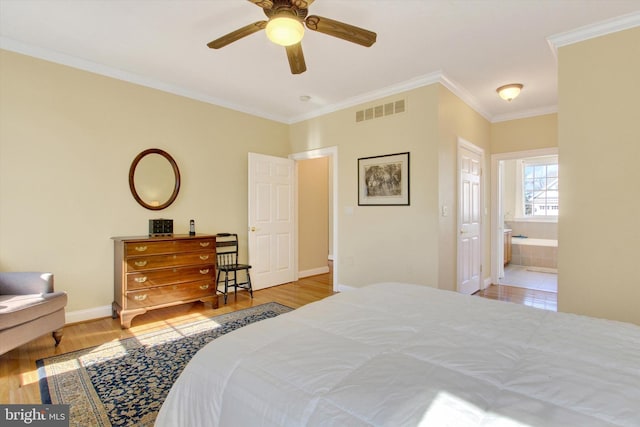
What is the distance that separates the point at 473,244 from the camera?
15.1ft

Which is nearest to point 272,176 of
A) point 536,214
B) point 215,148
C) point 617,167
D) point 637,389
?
point 215,148

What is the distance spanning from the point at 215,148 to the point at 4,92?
6.96ft

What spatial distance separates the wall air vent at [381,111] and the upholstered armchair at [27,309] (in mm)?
3867

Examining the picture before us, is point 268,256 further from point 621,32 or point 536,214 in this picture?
point 536,214

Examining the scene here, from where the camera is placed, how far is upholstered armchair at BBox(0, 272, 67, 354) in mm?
2303

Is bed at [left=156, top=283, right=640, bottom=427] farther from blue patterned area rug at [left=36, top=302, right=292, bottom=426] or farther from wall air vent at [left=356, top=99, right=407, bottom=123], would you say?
wall air vent at [left=356, top=99, right=407, bottom=123]

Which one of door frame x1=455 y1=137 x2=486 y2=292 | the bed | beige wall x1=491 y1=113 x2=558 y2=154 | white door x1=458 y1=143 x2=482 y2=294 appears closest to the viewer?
the bed

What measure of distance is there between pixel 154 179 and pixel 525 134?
17.6 ft

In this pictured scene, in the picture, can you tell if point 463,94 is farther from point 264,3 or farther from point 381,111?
point 264,3

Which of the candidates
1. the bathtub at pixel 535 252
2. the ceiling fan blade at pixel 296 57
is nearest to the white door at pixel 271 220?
the ceiling fan blade at pixel 296 57

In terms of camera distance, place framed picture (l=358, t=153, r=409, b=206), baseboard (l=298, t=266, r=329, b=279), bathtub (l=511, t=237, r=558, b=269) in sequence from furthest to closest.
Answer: bathtub (l=511, t=237, r=558, b=269) → baseboard (l=298, t=266, r=329, b=279) → framed picture (l=358, t=153, r=409, b=206)

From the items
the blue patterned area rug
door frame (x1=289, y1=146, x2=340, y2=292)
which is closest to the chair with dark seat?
door frame (x1=289, y1=146, x2=340, y2=292)

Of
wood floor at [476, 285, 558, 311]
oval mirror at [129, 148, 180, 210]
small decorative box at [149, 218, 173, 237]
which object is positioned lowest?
wood floor at [476, 285, 558, 311]

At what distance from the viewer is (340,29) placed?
2.09 meters
